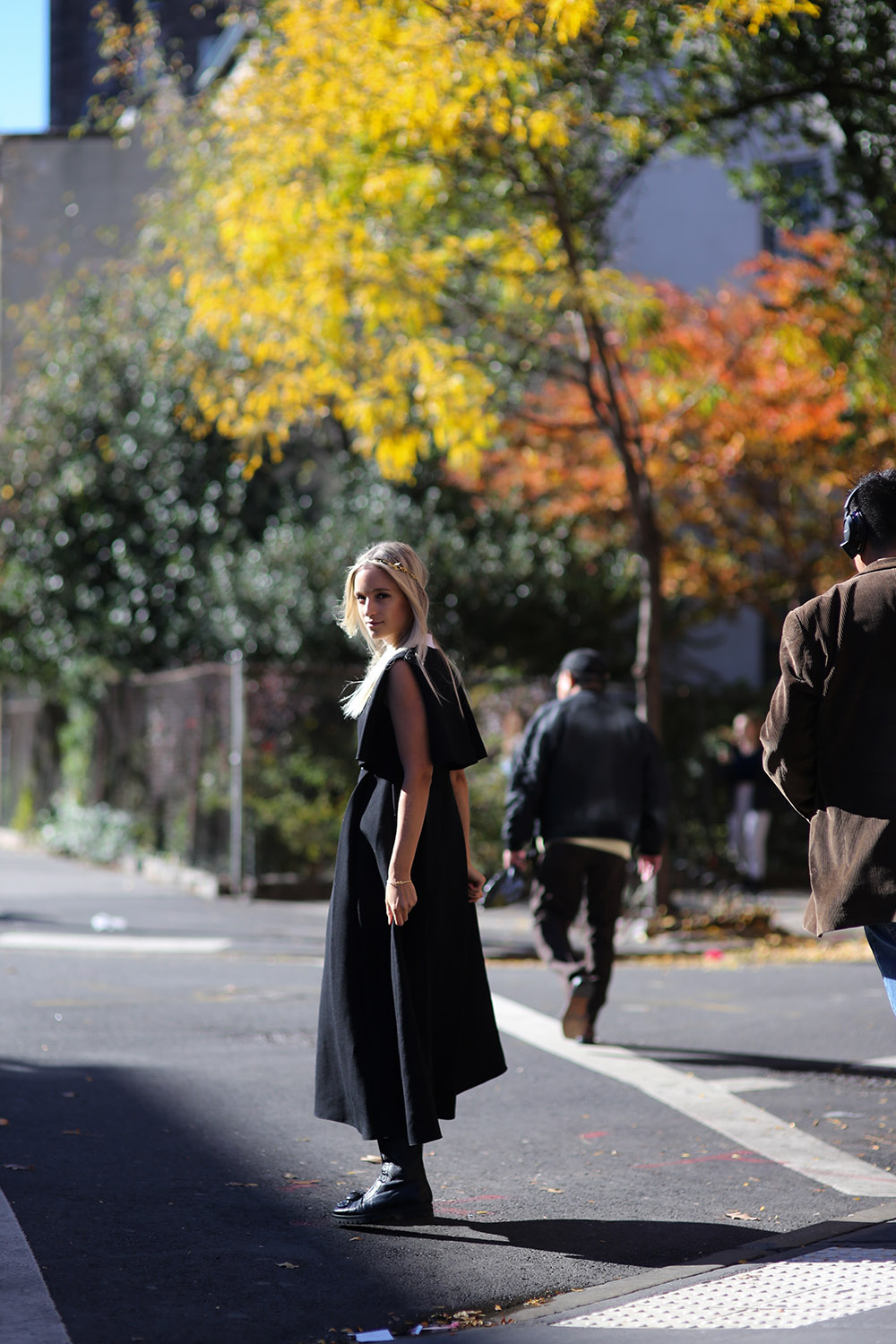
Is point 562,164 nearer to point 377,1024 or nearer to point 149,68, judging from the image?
point 149,68

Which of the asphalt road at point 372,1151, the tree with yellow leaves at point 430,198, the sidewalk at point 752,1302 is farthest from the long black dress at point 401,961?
the tree with yellow leaves at point 430,198

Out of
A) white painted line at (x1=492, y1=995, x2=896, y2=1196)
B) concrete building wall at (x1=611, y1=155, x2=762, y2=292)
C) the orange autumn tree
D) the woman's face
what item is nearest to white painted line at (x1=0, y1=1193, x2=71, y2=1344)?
the woman's face

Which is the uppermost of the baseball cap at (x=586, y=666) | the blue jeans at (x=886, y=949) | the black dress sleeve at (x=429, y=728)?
the baseball cap at (x=586, y=666)

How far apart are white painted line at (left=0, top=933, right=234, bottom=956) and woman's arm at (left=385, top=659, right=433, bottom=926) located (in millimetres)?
7489

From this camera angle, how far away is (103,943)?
12.1 metres

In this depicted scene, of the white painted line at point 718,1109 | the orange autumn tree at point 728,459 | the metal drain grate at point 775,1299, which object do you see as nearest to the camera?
the metal drain grate at point 775,1299

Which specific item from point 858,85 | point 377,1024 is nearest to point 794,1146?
point 377,1024

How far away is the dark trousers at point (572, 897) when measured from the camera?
802 centimetres

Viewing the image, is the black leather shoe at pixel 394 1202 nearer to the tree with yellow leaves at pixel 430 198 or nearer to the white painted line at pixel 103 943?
the white painted line at pixel 103 943

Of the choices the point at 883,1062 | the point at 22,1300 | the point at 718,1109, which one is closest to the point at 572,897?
the point at 883,1062

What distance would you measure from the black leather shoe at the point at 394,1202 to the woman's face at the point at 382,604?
5.20ft

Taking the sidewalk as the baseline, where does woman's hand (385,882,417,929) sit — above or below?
above

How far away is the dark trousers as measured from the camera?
316 inches

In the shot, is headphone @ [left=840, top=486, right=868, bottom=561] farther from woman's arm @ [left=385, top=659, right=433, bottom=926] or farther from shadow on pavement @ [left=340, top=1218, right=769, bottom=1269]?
shadow on pavement @ [left=340, top=1218, right=769, bottom=1269]
